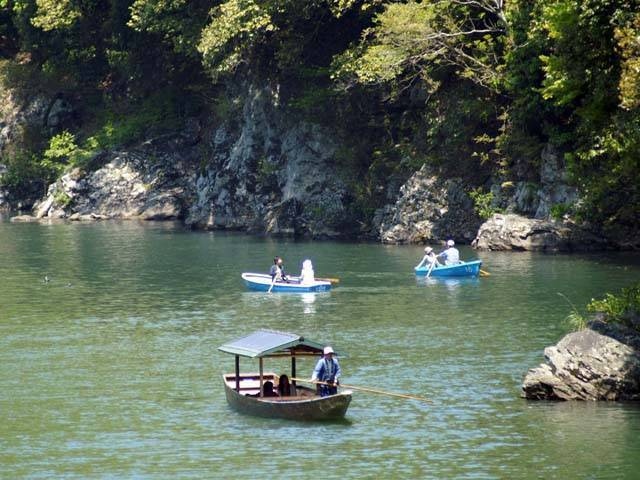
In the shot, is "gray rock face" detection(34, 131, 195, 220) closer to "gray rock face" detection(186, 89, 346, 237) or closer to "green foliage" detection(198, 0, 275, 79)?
"gray rock face" detection(186, 89, 346, 237)

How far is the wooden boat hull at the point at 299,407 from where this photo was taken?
3388 cm

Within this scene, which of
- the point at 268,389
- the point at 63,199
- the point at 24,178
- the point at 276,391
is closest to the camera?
the point at 268,389

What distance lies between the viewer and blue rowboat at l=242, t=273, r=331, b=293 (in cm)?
5806

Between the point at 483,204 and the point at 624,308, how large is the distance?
3582 cm

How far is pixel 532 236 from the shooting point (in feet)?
227

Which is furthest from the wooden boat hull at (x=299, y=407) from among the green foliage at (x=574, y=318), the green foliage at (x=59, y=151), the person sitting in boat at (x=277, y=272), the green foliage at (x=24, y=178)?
A: the green foliage at (x=24, y=178)

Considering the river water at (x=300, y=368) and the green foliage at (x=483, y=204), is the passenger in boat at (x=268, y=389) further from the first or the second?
the green foliage at (x=483, y=204)

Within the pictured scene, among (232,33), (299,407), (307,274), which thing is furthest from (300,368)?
(232,33)

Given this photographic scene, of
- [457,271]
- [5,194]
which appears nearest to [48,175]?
[5,194]

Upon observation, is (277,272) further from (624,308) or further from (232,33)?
(232,33)

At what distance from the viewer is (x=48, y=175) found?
105m

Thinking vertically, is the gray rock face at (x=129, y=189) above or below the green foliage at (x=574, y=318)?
above

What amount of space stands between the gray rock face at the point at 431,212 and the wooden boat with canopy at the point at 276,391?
124 ft

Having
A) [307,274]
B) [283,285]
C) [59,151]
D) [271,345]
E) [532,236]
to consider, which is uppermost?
[59,151]
